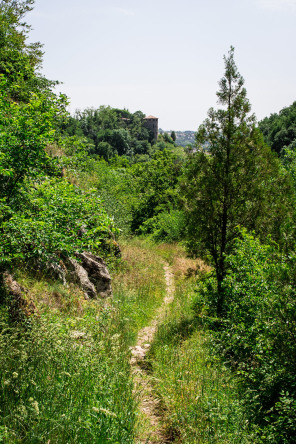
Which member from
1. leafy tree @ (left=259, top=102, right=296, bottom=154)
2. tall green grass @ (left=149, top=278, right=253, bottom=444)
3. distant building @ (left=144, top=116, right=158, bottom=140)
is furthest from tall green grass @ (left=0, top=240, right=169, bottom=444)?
distant building @ (left=144, top=116, right=158, bottom=140)

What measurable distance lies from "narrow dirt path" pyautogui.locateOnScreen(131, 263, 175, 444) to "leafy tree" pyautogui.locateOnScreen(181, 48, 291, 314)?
6.25 feet

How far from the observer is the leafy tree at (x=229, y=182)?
7.11 metres

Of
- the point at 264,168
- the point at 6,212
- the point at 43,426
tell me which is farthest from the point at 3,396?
the point at 264,168

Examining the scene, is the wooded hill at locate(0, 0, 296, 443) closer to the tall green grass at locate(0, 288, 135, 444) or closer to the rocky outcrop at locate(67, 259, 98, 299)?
the tall green grass at locate(0, 288, 135, 444)

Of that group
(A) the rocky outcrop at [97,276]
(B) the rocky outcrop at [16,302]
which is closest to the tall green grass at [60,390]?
(B) the rocky outcrop at [16,302]

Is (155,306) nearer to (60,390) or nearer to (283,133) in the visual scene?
(60,390)

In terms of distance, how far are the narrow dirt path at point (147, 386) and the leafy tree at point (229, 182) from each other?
6.25 ft

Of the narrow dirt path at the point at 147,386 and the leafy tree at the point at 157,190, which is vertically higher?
the leafy tree at the point at 157,190

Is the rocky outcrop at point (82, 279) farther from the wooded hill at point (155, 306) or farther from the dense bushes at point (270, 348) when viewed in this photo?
the dense bushes at point (270, 348)

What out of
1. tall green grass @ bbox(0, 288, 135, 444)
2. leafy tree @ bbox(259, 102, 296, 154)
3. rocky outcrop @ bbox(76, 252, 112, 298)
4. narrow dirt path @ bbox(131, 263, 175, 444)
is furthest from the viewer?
leafy tree @ bbox(259, 102, 296, 154)

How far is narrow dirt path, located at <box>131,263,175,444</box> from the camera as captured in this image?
3.81 m

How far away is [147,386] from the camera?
200 inches

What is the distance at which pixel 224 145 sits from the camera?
723cm

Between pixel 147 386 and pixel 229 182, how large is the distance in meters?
4.59
